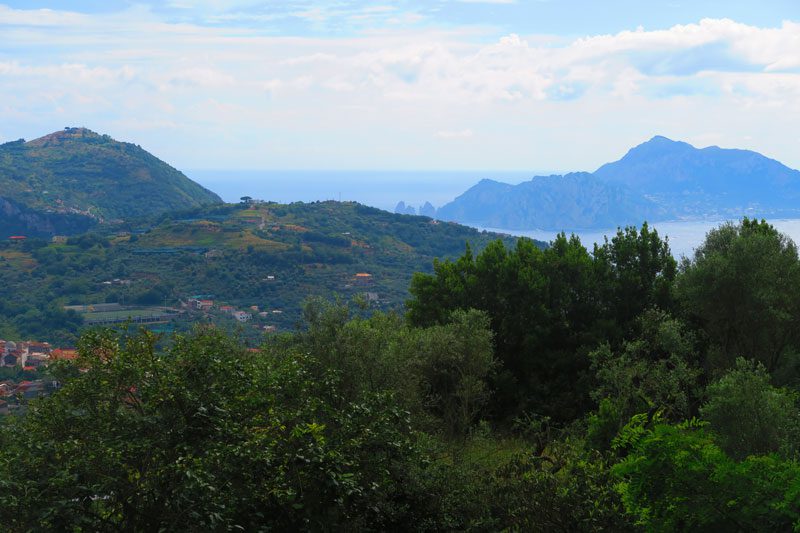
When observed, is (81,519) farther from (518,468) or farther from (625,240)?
(625,240)

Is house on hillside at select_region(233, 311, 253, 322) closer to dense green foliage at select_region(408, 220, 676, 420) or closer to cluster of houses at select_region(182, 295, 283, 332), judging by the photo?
cluster of houses at select_region(182, 295, 283, 332)

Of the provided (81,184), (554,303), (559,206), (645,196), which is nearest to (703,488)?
(554,303)

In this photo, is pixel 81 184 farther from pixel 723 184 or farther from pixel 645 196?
pixel 723 184

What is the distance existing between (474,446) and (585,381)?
352 inches

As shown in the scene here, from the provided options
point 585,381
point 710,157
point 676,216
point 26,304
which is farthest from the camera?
point 710,157

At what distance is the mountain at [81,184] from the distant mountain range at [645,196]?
68.9 metres

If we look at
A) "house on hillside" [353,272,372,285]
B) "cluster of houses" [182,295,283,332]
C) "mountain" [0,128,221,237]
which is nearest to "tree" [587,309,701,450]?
"cluster of houses" [182,295,283,332]

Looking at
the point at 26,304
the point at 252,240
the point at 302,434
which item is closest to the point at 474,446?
the point at 302,434

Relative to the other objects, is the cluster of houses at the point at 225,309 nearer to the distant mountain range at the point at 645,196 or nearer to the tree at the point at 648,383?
the tree at the point at 648,383

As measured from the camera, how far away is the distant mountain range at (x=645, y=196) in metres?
144

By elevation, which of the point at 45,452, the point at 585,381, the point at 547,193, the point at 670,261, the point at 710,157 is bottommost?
the point at 585,381

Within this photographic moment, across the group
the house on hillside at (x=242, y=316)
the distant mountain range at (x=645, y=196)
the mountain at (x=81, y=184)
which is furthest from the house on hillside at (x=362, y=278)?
the distant mountain range at (x=645, y=196)

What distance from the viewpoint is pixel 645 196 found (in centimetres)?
17412

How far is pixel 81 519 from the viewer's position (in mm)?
7457
